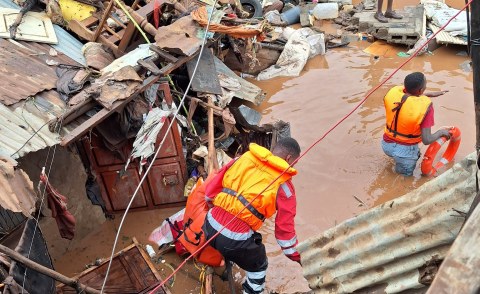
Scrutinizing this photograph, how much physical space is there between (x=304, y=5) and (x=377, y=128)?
6.32 m

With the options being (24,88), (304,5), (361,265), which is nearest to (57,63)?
(24,88)

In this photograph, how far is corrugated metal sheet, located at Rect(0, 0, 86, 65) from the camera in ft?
22.4

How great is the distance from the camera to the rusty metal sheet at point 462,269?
155 cm

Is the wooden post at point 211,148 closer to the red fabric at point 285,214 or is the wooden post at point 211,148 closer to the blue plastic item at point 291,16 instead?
the red fabric at point 285,214

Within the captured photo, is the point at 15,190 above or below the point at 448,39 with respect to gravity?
above

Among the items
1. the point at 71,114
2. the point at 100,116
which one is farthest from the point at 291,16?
the point at 71,114

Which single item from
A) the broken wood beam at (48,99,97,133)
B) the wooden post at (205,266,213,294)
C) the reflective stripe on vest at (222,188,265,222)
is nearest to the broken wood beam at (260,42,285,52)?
the broken wood beam at (48,99,97,133)

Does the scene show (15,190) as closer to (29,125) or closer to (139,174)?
(29,125)

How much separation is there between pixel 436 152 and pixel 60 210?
17.4 feet

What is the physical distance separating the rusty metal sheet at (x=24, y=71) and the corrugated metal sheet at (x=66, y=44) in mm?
169

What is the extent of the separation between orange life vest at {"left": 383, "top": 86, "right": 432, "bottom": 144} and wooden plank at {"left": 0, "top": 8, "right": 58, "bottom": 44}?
16.6 feet

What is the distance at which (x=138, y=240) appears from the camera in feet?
21.7

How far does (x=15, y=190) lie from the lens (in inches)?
165

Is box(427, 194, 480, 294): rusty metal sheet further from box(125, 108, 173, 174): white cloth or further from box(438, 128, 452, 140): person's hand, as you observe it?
box(438, 128, 452, 140): person's hand
